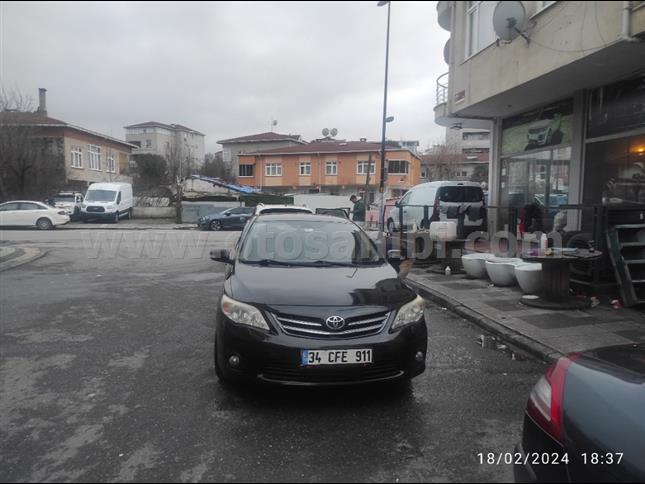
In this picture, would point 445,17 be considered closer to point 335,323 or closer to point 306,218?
point 306,218

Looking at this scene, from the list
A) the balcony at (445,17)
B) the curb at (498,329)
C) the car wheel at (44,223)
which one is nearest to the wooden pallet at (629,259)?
the curb at (498,329)

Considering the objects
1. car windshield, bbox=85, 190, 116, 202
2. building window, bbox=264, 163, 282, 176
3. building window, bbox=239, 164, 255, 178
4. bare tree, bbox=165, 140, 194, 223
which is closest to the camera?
car windshield, bbox=85, 190, 116, 202

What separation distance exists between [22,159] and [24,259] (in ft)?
76.4

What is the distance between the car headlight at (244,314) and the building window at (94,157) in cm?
4720

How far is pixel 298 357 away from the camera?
3.34m

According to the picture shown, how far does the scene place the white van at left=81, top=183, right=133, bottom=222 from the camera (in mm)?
29578

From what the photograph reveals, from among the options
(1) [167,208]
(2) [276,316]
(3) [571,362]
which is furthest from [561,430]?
(1) [167,208]

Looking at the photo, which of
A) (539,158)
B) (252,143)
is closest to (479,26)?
(539,158)

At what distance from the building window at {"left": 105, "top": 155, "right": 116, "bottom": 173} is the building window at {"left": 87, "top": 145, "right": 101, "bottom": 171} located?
187 cm

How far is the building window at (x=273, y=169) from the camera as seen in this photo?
173 feet

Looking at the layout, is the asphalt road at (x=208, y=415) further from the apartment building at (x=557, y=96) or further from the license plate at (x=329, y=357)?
the apartment building at (x=557, y=96)

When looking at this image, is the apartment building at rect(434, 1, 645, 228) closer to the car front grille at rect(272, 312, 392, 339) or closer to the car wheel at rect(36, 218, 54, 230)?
the car front grille at rect(272, 312, 392, 339)

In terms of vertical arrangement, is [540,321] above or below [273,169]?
below

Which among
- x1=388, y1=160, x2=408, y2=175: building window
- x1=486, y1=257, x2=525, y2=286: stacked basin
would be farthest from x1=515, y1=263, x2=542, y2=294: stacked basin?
x1=388, y1=160, x2=408, y2=175: building window
